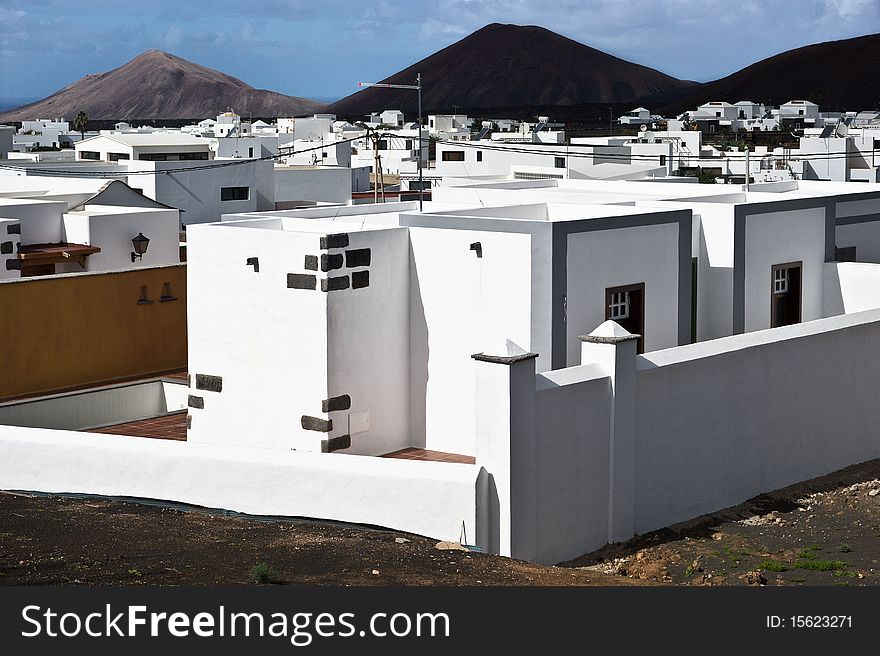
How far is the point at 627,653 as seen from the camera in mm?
6660

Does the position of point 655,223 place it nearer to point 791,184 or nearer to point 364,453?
point 364,453

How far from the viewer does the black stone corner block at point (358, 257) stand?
49.2 ft

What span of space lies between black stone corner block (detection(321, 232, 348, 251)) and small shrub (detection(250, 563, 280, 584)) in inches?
238

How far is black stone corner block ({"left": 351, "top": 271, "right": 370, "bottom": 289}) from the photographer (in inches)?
595

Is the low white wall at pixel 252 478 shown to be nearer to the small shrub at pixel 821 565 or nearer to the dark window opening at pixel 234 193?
the small shrub at pixel 821 565

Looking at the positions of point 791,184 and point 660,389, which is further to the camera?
point 791,184

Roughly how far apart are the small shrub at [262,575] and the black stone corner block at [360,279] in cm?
638

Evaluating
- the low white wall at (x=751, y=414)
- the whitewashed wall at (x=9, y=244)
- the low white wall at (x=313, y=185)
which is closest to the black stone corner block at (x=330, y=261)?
the low white wall at (x=751, y=414)

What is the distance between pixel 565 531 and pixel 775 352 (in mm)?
3962

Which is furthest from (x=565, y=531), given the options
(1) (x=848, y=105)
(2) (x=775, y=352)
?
(1) (x=848, y=105)

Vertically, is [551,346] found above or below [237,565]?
above

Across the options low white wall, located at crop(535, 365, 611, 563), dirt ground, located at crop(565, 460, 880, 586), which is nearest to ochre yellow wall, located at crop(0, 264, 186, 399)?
low white wall, located at crop(535, 365, 611, 563)

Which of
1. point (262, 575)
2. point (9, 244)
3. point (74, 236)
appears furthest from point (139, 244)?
point (262, 575)

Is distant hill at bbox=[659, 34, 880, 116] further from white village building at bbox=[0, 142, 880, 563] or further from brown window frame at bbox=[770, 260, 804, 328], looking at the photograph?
white village building at bbox=[0, 142, 880, 563]
